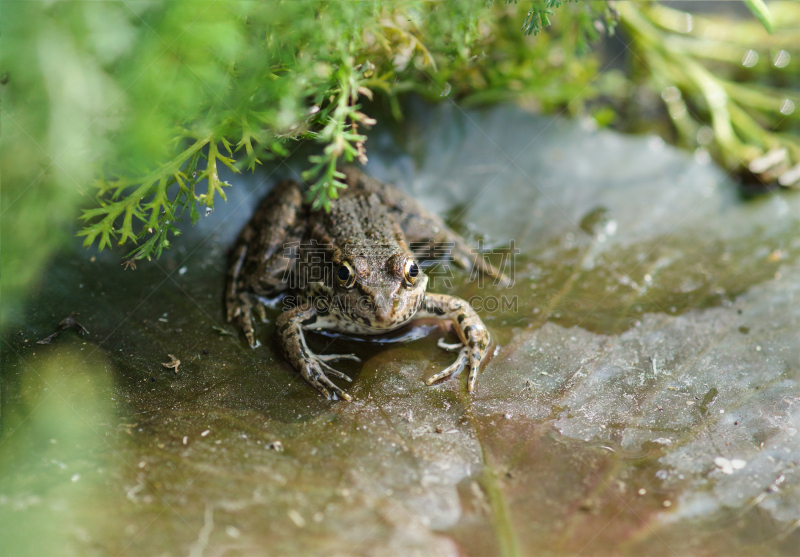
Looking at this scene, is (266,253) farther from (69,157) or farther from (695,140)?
(695,140)

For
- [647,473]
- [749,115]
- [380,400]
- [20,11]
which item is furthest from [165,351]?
[749,115]

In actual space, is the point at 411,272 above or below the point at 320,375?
above

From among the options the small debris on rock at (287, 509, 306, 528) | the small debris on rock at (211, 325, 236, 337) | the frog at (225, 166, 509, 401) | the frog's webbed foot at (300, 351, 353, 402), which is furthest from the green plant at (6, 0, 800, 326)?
the small debris on rock at (287, 509, 306, 528)

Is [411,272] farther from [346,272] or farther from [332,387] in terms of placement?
[332,387]

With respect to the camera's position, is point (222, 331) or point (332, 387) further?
point (222, 331)

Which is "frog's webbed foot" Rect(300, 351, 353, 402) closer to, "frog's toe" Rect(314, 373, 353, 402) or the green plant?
"frog's toe" Rect(314, 373, 353, 402)

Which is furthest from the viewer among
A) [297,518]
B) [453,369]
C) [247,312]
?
[247,312]

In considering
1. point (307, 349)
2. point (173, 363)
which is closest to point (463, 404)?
point (307, 349)

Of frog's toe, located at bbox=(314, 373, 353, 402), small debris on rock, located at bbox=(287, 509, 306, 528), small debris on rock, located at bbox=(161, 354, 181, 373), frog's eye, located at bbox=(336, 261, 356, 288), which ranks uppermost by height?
frog's eye, located at bbox=(336, 261, 356, 288)
